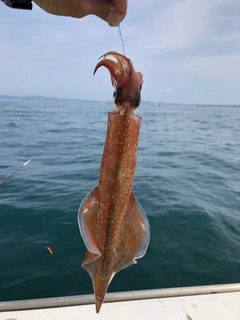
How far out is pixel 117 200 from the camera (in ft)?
5.72

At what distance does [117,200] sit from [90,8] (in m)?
1.63

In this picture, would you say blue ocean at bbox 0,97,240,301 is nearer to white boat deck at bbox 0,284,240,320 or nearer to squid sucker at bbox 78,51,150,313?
squid sucker at bbox 78,51,150,313

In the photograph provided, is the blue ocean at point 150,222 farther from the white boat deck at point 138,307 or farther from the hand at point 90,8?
the white boat deck at point 138,307

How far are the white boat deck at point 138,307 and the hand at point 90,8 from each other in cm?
330

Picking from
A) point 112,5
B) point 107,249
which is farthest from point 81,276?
point 112,5

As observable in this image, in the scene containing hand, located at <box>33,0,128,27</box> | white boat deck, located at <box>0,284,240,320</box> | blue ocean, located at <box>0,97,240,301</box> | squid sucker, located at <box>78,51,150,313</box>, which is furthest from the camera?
blue ocean, located at <box>0,97,240,301</box>

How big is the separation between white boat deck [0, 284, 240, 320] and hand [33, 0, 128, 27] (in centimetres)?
330

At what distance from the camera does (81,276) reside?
18.5ft

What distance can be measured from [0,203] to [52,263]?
3.70 metres

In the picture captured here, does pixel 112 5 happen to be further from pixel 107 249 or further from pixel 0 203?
pixel 0 203

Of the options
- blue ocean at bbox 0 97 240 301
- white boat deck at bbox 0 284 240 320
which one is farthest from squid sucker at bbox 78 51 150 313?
white boat deck at bbox 0 284 240 320

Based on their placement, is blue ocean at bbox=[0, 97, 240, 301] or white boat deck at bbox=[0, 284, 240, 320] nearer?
white boat deck at bbox=[0, 284, 240, 320]

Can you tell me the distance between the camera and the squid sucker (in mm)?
1607

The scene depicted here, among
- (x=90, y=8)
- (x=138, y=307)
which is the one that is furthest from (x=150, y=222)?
(x=90, y=8)
